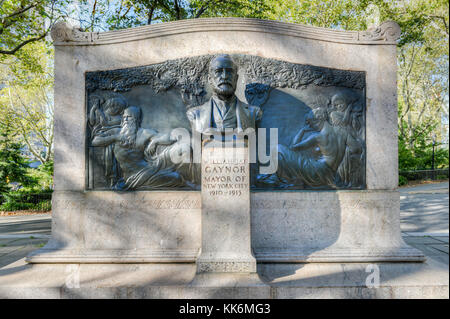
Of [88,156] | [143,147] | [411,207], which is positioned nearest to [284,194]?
[143,147]

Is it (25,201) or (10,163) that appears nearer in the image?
(10,163)

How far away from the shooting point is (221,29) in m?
6.21

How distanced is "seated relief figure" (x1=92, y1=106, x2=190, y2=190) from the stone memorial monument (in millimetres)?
22

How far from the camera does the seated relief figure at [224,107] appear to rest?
213 inches

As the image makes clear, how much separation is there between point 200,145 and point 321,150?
8.34 ft

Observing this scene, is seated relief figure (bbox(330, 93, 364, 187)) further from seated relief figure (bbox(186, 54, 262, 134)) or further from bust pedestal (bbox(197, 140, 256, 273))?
bust pedestal (bbox(197, 140, 256, 273))

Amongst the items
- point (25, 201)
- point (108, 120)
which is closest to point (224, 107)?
point (108, 120)

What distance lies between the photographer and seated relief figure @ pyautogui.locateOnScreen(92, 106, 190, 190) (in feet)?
19.8

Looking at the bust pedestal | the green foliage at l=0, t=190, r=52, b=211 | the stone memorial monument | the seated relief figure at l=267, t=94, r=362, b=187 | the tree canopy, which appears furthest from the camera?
the green foliage at l=0, t=190, r=52, b=211

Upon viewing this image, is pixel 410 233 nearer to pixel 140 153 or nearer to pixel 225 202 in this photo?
pixel 225 202

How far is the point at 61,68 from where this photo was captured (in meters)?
6.22

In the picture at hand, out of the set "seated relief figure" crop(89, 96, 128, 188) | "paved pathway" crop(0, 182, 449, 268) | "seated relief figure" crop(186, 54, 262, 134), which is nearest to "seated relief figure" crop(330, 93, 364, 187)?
"seated relief figure" crop(186, 54, 262, 134)
